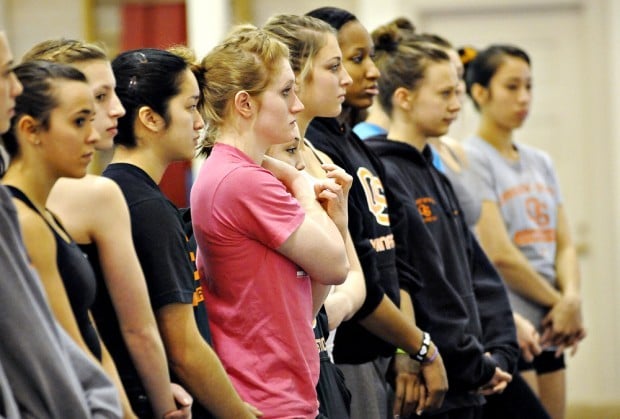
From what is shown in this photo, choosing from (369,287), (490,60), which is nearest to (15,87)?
(369,287)

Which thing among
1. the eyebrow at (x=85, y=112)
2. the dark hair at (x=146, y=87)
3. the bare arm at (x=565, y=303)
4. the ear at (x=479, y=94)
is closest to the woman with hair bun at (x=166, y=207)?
the dark hair at (x=146, y=87)

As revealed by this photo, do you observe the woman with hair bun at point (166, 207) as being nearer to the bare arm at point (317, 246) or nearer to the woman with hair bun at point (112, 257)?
the woman with hair bun at point (112, 257)

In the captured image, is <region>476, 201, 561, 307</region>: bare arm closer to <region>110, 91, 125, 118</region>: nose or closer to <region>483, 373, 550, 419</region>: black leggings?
<region>483, 373, 550, 419</region>: black leggings

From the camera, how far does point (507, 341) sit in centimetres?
354

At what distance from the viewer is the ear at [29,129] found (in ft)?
6.23

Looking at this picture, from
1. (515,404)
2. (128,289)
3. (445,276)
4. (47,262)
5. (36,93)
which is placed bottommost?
(515,404)

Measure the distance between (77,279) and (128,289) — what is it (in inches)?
6.5

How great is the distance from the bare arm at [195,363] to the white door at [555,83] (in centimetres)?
445

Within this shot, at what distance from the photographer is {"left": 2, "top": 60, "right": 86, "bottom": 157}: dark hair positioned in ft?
6.24

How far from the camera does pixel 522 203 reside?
428 centimetres

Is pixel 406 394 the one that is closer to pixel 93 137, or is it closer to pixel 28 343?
pixel 93 137

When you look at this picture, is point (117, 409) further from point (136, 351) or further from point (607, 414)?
point (607, 414)

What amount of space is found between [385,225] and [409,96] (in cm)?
59

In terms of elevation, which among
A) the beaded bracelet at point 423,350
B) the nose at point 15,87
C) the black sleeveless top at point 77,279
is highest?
the nose at point 15,87
